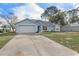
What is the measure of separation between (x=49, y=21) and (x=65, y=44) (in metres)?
1.36

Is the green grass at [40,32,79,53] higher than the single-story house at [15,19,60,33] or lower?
lower

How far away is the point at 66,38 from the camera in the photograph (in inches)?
356

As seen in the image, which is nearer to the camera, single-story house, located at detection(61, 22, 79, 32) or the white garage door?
single-story house, located at detection(61, 22, 79, 32)

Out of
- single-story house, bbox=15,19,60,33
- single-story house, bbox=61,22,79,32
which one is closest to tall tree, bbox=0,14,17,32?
single-story house, bbox=15,19,60,33

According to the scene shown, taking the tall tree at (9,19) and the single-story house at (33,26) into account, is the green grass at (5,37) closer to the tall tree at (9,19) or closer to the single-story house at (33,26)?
the tall tree at (9,19)

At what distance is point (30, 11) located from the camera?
872cm

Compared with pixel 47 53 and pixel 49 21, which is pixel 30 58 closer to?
pixel 47 53

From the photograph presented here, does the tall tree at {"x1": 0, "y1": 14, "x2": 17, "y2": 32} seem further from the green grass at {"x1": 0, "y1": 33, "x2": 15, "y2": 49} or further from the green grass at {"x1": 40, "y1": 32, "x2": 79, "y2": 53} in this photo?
the green grass at {"x1": 40, "y1": 32, "x2": 79, "y2": 53}

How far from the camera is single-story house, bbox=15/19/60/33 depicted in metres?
9.27

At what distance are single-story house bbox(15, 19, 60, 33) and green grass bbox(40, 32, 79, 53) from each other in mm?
276

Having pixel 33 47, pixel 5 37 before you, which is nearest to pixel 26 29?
pixel 5 37

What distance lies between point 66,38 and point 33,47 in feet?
5.41

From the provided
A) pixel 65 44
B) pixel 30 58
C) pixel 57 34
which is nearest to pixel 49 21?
pixel 57 34

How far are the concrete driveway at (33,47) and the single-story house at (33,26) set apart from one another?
1.35 ft
